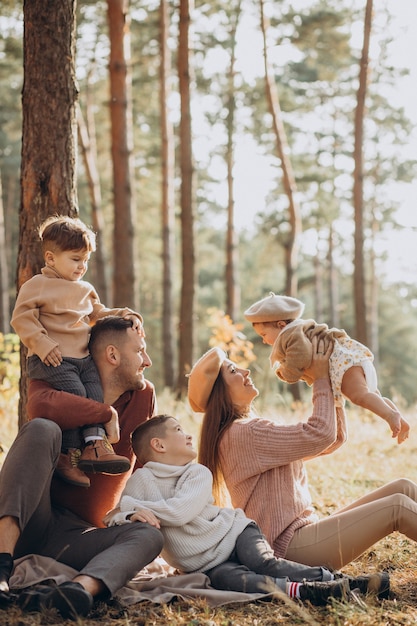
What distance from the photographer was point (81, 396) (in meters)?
3.91

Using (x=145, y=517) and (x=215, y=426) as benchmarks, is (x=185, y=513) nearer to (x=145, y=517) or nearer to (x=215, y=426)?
(x=145, y=517)

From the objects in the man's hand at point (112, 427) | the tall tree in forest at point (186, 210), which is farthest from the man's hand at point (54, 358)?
the tall tree in forest at point (186, 210)

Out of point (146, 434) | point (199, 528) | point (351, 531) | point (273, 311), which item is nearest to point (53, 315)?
point (146, 434)

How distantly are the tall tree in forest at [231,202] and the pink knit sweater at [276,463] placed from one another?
12.9 meters

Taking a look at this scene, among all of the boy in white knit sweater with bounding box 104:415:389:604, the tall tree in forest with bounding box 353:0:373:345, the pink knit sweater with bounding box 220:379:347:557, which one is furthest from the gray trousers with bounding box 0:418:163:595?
the tall tree in forest with bounding box 353:0:373:345

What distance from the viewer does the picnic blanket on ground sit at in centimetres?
362

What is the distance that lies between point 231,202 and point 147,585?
1712cm

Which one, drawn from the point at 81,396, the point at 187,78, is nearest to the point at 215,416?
the point at 81,396

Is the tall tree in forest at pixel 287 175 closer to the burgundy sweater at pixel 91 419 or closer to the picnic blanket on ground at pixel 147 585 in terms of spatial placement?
the burgundy sweater at pixel 91 419

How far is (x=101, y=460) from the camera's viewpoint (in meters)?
3.74

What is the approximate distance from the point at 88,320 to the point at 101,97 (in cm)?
2174

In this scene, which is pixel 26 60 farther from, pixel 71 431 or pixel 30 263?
pixel 71 431

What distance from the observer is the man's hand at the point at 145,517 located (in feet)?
12.0

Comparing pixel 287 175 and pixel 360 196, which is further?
pixel 287 175
